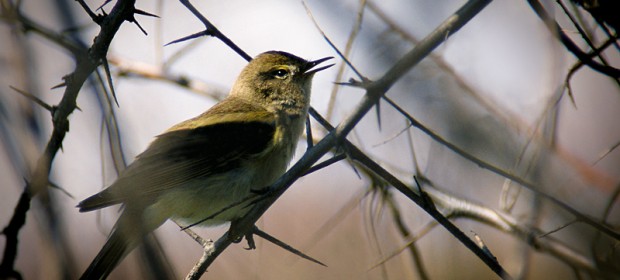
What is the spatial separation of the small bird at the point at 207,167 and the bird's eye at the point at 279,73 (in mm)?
324

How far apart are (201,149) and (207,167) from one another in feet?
0.67

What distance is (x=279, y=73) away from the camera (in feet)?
16.4

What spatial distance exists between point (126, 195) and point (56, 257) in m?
1.45

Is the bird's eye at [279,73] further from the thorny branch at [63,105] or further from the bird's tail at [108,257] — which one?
the thorny branch at [63,105]

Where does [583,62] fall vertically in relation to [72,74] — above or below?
below

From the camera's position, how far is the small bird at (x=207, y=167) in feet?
11.0

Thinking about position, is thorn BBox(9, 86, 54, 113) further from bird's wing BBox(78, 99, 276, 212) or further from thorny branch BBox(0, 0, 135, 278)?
bird's wing BBox(78, 99, 276, 212)

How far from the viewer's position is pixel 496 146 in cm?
351

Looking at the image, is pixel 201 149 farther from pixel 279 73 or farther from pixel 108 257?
pixel 279 73

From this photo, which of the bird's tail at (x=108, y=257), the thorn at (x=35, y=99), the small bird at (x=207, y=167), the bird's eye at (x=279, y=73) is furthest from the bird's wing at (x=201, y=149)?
the thorn at (x=35, y=99)

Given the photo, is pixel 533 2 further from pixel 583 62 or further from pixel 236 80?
pixel 236 80

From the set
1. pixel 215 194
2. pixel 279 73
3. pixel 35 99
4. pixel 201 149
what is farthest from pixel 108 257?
pixel 279 73

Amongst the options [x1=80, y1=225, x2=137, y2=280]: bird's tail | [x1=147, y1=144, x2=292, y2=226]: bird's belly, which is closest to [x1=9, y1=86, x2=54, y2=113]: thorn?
[x1=80, y1=225, x2=137, y2=280]: bird's tail

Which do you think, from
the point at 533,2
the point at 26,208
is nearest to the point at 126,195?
the point at 26,208
